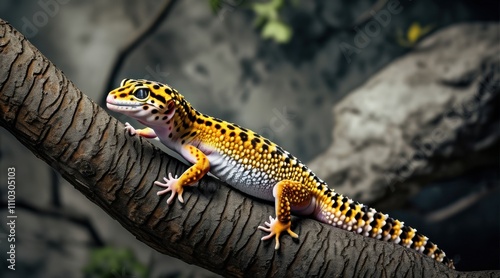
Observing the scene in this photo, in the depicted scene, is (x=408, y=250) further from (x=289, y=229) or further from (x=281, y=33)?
(x=281, y=33)

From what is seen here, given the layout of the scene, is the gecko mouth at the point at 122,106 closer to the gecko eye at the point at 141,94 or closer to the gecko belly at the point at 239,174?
the gecko eye at the point at 141,94

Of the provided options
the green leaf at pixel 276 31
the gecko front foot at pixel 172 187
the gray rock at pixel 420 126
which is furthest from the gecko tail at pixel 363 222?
the green leaf at pixel 276 31

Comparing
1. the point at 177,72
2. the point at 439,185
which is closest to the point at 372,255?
the point at 177,72

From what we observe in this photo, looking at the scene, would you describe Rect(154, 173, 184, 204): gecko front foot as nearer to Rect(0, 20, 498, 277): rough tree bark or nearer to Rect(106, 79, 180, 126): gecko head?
Rect(0, 20, 498, 277): rough tree bark

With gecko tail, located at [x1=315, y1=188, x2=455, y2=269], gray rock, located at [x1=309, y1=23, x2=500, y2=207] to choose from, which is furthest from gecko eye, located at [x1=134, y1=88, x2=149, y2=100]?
gray rock, located at [x1=309, y1=23, x2=500, y2=207]

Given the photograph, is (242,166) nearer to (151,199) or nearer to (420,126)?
(151,199)

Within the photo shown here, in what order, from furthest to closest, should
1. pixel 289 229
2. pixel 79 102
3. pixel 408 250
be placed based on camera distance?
pixel 408 250 → pixel 289 229 → pixel 79 102

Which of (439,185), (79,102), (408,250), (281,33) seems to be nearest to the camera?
(79,102)

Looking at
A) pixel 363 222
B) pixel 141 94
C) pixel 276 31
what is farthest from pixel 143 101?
pixel 276 31
